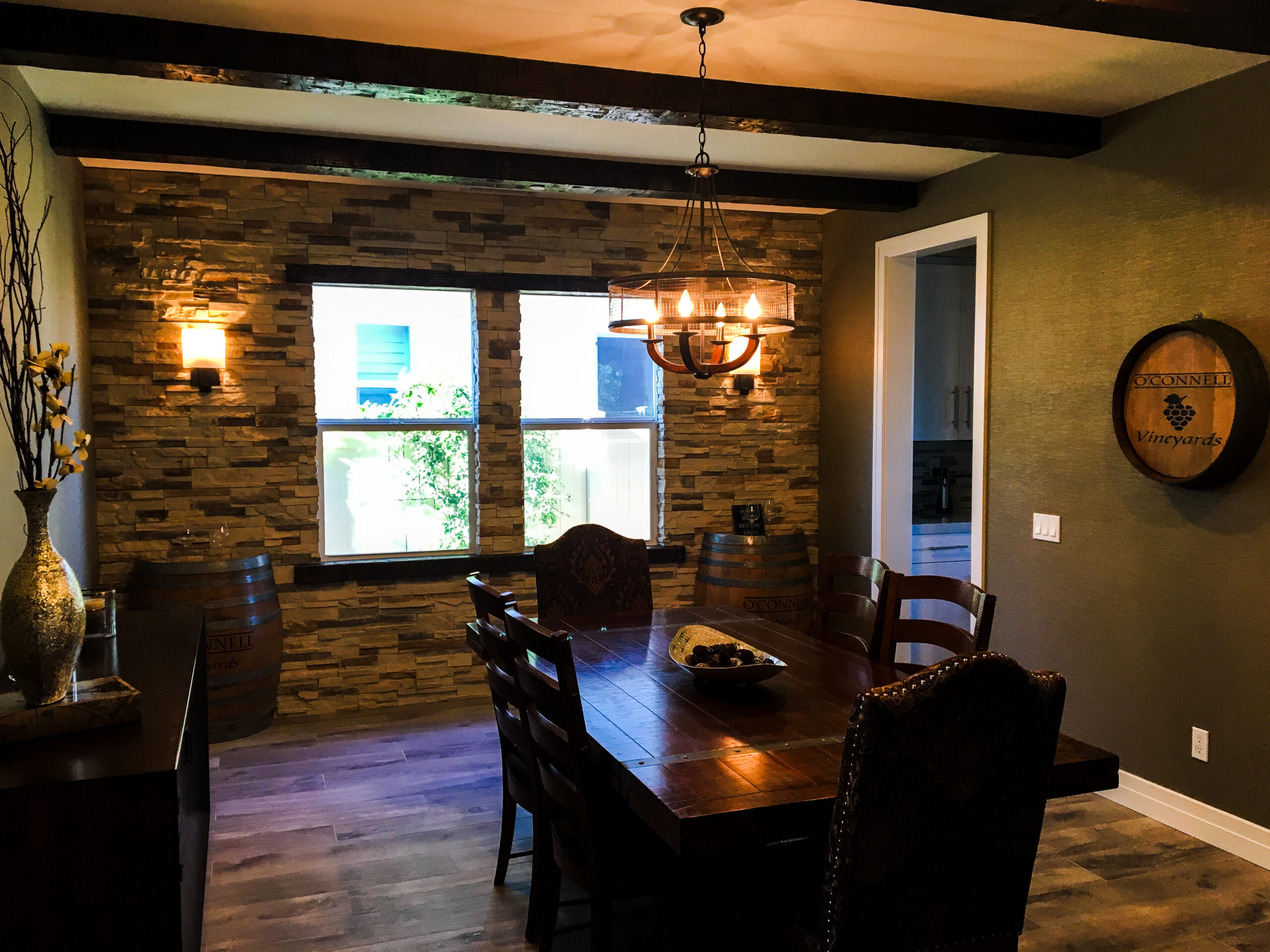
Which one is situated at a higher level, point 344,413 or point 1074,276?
point 1074,276

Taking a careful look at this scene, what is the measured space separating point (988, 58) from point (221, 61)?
2.32m

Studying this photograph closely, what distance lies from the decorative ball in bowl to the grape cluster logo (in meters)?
1.72

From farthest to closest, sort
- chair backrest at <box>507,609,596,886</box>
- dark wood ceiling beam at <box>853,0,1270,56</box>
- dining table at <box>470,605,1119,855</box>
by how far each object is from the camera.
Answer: dark wood ceiling beam at <box>853,0,1270,56</box> < chair backrest at <box>507,609,596,886</box> < dining table at <box>470,605,1119,855</box>

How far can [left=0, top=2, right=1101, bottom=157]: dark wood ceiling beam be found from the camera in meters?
2.67

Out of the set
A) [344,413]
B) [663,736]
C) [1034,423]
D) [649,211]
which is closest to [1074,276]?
[1034,423]

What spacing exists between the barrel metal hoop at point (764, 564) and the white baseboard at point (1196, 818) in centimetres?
168

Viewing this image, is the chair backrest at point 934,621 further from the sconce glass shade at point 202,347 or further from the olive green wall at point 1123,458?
the sconce glass shade at point 202,347

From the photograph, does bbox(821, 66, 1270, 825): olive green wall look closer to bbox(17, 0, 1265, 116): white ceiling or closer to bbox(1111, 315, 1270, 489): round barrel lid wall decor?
bbox(1111, 315, 1270, 489): round barrel lid wall decor

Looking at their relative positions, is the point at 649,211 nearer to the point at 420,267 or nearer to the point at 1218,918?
the point at 420,267

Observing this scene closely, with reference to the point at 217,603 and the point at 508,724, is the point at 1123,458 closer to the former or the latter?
the point at 508,724

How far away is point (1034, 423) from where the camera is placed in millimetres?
4004

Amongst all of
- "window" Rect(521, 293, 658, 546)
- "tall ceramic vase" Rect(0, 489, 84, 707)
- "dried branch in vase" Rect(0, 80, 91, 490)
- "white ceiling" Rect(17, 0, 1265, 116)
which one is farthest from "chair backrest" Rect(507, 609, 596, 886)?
"window" Rect(521, 293, 658, 546)

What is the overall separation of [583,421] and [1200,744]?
10.1 ft

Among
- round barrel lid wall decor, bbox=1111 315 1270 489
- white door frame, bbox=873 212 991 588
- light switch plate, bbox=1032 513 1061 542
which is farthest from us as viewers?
white door frame, bbox=873 212 991 588
